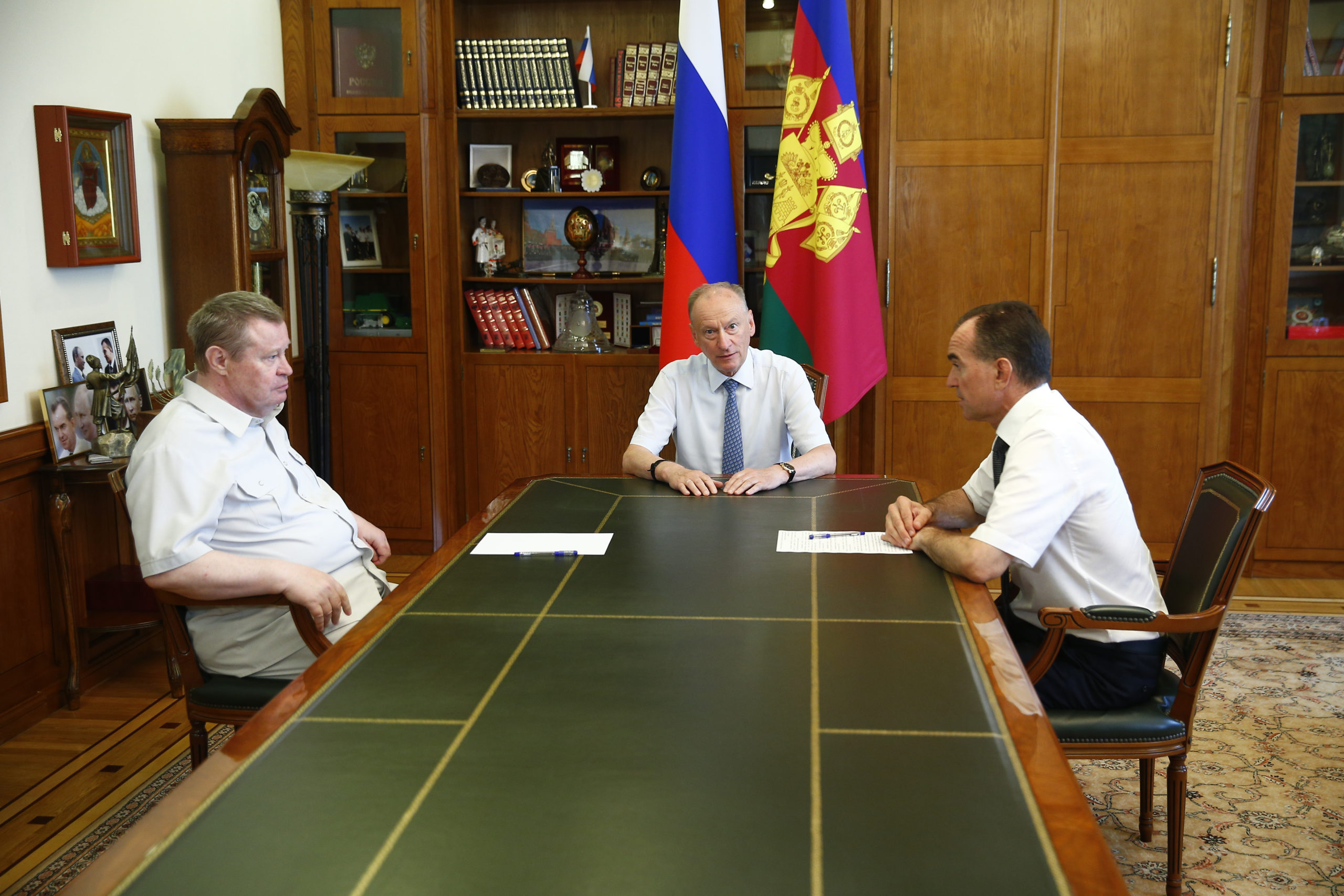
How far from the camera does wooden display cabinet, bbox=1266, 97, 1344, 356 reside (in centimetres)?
438

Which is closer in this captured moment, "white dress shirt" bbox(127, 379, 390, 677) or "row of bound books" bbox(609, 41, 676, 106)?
"white dress shirt" bbox(127, 379, 390, 677)

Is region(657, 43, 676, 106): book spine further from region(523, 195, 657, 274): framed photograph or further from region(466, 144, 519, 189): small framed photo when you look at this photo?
region(466, 144, 519, 189): small framed photo

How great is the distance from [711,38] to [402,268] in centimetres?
164

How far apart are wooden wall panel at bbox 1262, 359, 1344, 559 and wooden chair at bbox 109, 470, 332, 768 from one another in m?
3.96

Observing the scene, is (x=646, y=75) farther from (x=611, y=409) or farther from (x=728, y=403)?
(x=728, y=403)

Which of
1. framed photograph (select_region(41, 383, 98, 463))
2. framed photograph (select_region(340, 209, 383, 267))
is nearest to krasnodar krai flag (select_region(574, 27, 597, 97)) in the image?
framed photograph (select_region(340, 209, 383, 267))

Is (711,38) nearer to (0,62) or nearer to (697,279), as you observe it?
(697,279)

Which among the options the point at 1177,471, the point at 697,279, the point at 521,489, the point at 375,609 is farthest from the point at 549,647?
the point at 1177,471

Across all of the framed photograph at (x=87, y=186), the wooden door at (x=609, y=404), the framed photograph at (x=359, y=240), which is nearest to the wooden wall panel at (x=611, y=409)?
the wooden door at (x=609, y=404)

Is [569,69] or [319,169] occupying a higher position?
[569,69]

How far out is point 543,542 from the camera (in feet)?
7.40

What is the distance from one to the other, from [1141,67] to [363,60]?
315cm

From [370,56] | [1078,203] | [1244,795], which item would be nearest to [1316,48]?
[1078,203]

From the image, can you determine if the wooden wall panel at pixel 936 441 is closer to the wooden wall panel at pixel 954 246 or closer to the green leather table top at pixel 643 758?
the wooden wall panel at pixel 954 246
